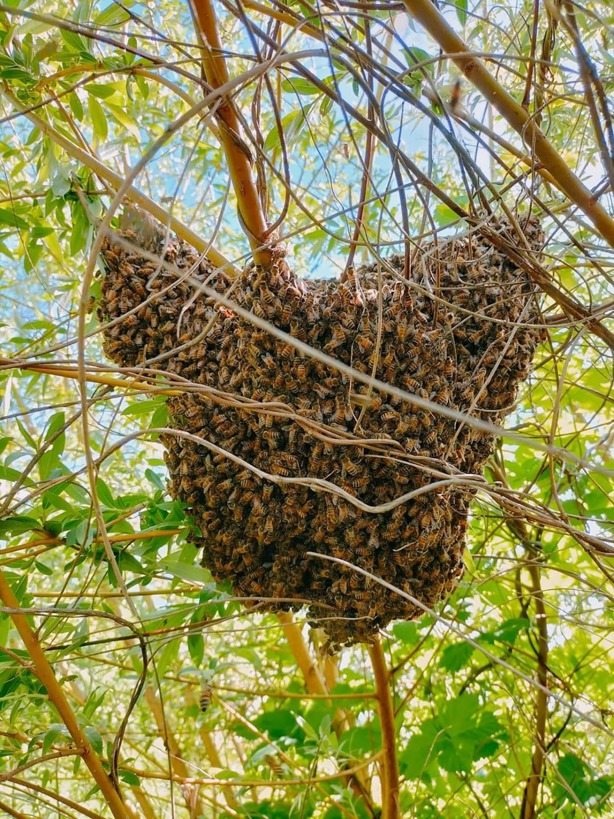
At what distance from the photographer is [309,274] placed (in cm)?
146

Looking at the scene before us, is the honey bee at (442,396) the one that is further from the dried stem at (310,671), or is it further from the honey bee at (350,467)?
the dried stem at (310,671)

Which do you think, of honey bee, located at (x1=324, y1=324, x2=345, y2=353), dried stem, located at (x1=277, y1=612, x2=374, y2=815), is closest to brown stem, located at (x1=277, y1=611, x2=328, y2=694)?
dried stem, located at (x1=277, y1=612, x2=374, y2=815)

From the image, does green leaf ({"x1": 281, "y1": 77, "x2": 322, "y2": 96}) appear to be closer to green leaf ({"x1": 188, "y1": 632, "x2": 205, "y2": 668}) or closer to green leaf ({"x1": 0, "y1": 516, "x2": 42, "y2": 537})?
green leaf ({"x1": 0, "y1": 516, "x2": 42, "y2": 537})

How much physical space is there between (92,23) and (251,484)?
61 centimetres

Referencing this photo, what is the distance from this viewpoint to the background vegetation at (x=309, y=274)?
811 millimetres

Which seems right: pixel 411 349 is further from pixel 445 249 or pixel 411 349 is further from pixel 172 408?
pixel 172 408

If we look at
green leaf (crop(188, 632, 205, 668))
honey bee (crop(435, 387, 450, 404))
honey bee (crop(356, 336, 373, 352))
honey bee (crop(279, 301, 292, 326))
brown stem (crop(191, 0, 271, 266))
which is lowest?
green leaf (crop(188, 632, 205, 668))

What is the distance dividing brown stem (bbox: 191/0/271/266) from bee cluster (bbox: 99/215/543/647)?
4 cm

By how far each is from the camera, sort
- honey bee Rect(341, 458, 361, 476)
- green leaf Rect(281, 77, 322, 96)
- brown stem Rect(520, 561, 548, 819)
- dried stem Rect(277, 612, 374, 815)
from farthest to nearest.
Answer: dried stem Rect(277, 612, 374, 815) < brown stem Rect(520, 561, 548, 819) < green leaf Rect(281, 77, 322, 96) < honey bee Rect(341, 458, 361, 476)

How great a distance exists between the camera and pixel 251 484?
0.89 metres

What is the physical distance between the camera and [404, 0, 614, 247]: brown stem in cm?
71

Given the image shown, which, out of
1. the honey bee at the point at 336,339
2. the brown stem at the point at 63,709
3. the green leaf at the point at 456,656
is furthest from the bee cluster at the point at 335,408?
the green leaf at the point at 456,656

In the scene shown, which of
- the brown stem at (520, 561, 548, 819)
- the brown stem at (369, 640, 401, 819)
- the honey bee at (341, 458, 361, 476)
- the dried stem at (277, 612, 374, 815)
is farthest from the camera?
the dried stem at (277, 612, 374, 815)

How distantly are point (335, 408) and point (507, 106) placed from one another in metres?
0.38
